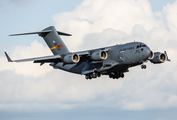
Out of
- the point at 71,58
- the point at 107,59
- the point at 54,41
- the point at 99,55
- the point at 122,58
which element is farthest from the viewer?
the point at 54,41

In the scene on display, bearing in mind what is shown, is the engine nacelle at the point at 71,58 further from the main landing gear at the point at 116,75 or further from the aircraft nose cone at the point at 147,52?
the aircraft nose cone at the point at 147,52

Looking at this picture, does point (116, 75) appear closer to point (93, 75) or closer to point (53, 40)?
point (93, 75)

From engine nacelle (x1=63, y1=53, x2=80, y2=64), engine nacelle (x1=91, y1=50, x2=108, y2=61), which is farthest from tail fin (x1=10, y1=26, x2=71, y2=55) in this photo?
engine nacelle (x1=91, y1=50, x2=108, y2=61)

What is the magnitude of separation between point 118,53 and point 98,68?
84.9 inches

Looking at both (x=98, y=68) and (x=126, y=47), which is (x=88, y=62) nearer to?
(x=98, y=68)

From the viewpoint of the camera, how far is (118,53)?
92.9 feet

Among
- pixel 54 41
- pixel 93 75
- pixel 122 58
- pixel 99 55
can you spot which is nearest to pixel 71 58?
pixel 99 55

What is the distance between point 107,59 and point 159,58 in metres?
4.76

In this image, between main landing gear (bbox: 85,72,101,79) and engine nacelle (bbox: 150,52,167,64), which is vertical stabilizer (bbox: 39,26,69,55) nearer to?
main landing gear (bbox: 85,72,101,79)

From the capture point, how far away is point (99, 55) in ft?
90.9

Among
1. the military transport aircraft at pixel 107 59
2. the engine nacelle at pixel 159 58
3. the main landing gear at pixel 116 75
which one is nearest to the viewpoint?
the military transport aircraft at pixel 107 59

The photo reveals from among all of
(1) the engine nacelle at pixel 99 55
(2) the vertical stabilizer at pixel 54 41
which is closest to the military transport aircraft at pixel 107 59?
(1) the engine nacelle at pixel 99 55

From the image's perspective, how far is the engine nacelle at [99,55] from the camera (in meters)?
27.7

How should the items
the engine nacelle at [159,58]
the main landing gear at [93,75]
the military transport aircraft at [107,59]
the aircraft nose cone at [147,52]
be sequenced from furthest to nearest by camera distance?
the engine nacelle at [159,58] < the main landing gear at [93,75] < the military transport aircraft at [107,59] < the aircraft nose cone at [147,52]
